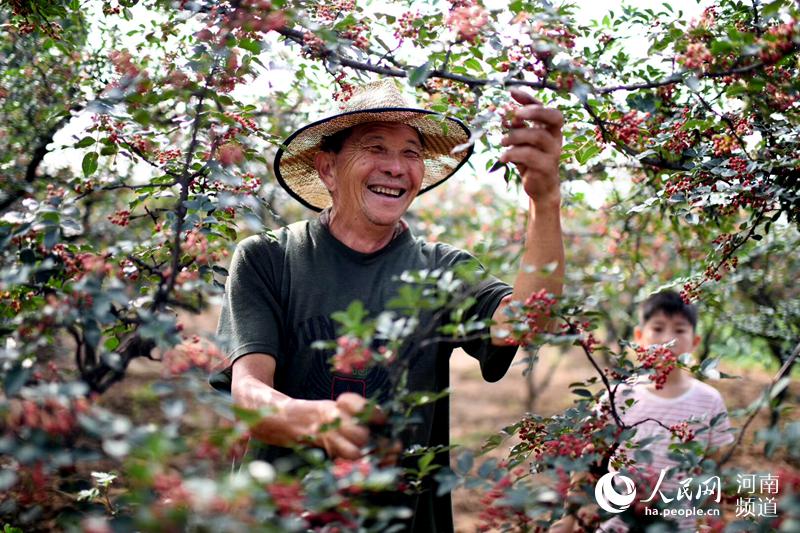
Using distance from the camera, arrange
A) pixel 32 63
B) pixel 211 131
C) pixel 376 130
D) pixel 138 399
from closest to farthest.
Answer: pixel 211 131
pixel 376 130
pixel 32 63
pixel 138 399

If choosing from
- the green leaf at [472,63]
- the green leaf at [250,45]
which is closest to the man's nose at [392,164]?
the green leaf at [472,63]

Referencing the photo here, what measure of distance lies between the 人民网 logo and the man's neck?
42.3 inches

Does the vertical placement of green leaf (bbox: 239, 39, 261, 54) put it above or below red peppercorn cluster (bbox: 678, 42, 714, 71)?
above

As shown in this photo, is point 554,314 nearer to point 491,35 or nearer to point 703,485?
point 703,485

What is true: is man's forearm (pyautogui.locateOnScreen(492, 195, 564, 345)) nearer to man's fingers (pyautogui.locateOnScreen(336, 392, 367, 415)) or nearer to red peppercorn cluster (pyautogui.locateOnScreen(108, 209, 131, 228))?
man's fingers (pyautogui.locateOnScreen(336, 392, 367, 415))

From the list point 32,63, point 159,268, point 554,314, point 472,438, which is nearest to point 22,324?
point 159,268

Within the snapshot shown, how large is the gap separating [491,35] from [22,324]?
1.30 meters

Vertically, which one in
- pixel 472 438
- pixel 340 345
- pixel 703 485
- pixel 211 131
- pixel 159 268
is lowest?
pixel 703 485

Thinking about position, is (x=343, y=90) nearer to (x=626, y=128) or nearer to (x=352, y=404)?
(x=626, y=128)

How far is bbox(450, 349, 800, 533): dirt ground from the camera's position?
6.29 meters

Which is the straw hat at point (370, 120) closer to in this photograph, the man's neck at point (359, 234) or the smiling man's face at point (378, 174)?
the smiling man's face at point (378, 174)

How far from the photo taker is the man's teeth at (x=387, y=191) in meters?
2.39

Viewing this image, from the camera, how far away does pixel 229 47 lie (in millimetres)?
1915

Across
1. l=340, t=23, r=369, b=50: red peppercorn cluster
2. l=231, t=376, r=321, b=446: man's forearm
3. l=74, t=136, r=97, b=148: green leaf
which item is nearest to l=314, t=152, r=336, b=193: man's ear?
l=340, t=23, r=369, b=50: red peppercorn cluster
